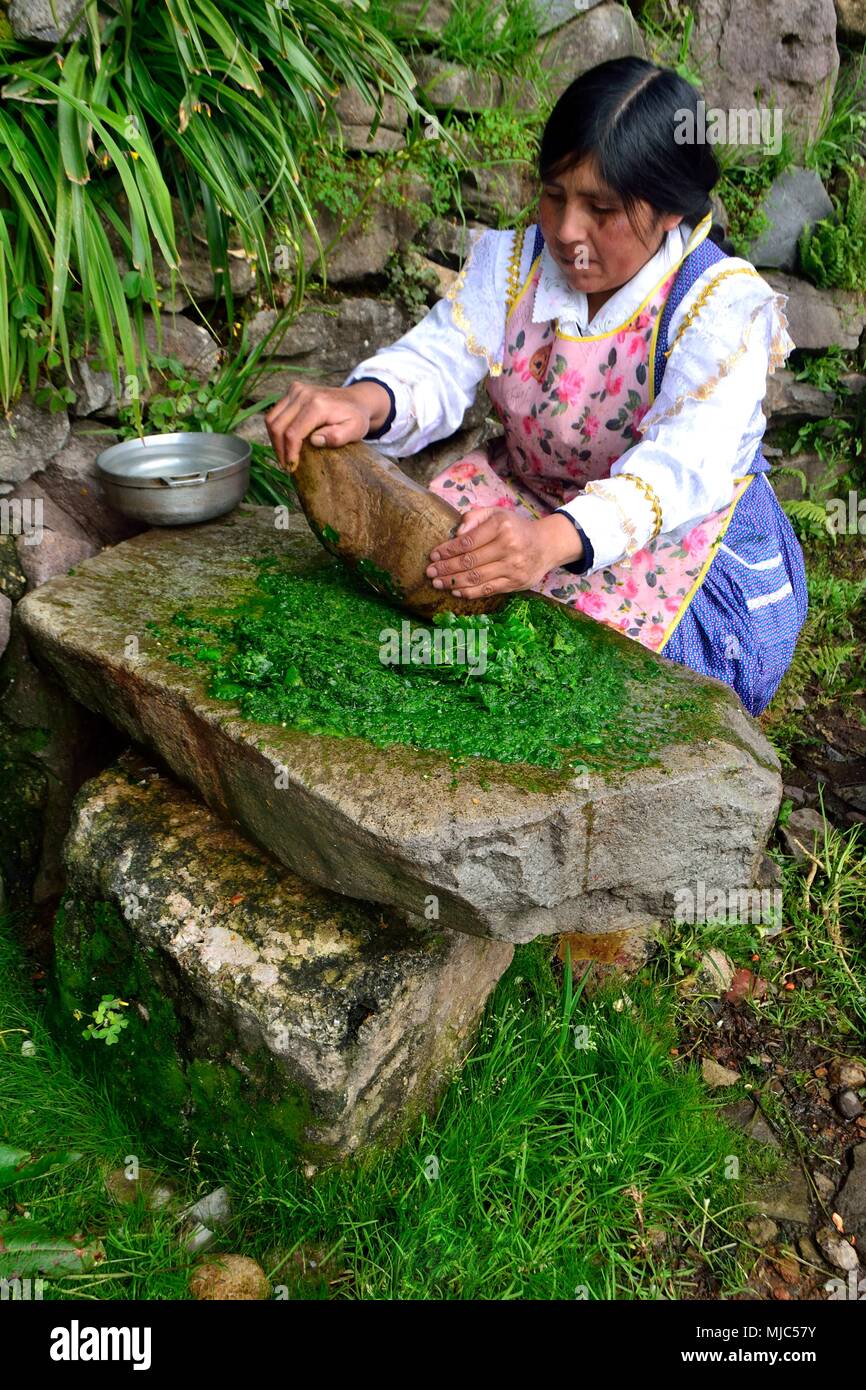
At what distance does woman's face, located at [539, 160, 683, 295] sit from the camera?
8.46 ft

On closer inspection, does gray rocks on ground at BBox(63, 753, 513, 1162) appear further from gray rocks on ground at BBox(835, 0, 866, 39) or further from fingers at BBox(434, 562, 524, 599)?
gray rocks on ground at BBox(835, 0, 866, 39)

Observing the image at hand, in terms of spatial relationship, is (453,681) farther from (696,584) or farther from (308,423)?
(696,584)

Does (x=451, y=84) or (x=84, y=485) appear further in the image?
(x=451, y=84)

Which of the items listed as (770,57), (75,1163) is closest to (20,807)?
(75,1163)

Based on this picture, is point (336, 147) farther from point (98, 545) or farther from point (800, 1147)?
point (800, 1147)

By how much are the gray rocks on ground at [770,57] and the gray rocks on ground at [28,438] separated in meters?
3.78

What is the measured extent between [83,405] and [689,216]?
1.94 metres

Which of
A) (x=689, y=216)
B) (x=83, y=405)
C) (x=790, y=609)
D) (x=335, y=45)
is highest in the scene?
(x=335, y=45)

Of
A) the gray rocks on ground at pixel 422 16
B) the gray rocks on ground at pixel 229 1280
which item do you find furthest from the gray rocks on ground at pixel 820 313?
the gray rocks on ground at pixel 229 1280

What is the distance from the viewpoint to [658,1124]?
2812 millimetres

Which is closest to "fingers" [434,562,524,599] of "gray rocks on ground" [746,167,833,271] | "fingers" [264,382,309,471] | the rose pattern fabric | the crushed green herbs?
the crushed green herbs

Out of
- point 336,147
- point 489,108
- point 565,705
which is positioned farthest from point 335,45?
point 565,705

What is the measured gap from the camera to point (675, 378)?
2729mm

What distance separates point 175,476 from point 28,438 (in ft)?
1.81
